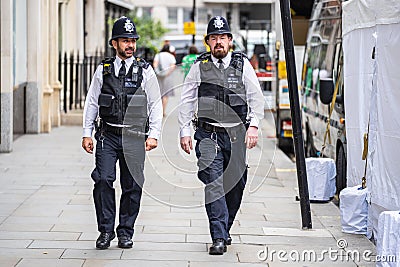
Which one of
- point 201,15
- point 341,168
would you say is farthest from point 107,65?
point 201,15

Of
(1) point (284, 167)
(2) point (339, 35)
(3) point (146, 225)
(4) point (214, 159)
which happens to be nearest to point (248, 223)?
(3) point (146, 225)

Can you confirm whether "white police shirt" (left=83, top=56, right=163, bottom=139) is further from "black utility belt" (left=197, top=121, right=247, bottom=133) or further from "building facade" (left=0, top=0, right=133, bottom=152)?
"building facade" (left=0, top=0, right=133, bottom=152)

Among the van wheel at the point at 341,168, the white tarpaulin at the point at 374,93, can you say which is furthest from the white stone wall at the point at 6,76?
the white tarpaulin at the point at 374,93

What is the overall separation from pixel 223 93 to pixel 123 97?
2.82ft

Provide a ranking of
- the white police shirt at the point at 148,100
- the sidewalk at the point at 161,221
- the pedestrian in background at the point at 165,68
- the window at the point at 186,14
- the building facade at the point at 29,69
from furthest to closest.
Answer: the window at the point at 186,14, the pedestrian in background at the point at 165,68, the building facade at the point at 29,69, the white police shirt at the point at 148,100, the sidewalk at the point at 161,221

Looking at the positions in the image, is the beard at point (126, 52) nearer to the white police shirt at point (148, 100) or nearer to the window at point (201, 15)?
the white police shirt at point (148, 100)

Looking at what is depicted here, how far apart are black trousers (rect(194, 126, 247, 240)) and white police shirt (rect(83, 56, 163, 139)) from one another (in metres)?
0.39

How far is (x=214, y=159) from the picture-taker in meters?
7.71

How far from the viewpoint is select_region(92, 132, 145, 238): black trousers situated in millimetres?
7684

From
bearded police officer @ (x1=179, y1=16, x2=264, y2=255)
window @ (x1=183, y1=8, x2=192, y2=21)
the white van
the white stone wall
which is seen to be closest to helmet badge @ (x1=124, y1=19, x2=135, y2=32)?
bearded police officer @ (x1=179, y1=16, x2=264, y2=255)

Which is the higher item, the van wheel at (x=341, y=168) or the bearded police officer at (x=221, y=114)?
the bearded police officer at (x=221, y=114)

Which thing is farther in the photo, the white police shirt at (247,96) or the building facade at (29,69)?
the building facade at (29,69)

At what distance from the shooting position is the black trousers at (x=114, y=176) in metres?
7.68

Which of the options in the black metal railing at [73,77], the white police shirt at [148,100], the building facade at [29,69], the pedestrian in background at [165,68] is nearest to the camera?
the white police shirt at [148,100]
